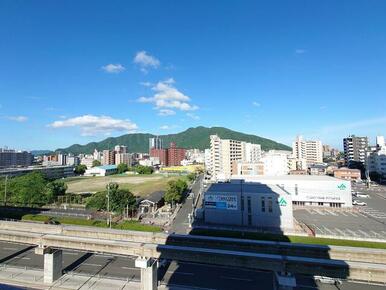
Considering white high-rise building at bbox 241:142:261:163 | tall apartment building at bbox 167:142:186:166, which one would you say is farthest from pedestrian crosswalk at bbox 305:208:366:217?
tall apartment building at bbox 167:142:186:166

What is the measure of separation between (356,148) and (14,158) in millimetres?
172308

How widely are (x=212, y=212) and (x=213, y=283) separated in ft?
64.1

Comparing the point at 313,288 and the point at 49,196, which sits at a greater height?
the point at 49,196

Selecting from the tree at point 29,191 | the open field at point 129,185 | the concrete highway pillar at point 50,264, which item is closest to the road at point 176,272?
the concrete highway pillar at point 50,264

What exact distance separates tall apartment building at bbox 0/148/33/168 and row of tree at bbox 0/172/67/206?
335ft

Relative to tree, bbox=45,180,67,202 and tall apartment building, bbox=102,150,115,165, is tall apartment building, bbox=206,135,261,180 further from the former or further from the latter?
tall apartment building, bbox=102,150,115,165

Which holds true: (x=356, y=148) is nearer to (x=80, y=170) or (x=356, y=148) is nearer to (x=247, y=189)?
(x=247, y=189)

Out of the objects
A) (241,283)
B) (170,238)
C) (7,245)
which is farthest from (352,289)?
(7,245)

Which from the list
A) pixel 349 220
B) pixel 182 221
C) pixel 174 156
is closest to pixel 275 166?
pixel 349 220

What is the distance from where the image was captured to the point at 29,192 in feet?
163

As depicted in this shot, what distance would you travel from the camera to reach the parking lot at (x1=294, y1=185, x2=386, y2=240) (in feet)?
112

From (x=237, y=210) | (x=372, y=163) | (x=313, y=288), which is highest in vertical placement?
(x=372, y=163)

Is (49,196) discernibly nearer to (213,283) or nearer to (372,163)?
(213,283)

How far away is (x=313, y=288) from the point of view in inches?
743
